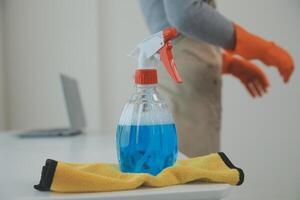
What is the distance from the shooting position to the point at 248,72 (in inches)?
60.0

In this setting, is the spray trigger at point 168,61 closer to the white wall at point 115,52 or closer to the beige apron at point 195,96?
the beige apron at point 195,96

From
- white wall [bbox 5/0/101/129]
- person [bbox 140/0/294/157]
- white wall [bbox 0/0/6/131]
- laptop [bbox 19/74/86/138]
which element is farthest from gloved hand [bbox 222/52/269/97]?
white wall [bbox 0/0/6/131]

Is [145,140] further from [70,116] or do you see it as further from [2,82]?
[2,82]

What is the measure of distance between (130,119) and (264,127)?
6.74 ft

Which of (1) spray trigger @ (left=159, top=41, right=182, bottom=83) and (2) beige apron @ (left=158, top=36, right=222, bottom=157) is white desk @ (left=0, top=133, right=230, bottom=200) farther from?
(2) beige apron @ (left=158, top=36, right=222, bottom=157)

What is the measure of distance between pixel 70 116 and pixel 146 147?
3.30 ft

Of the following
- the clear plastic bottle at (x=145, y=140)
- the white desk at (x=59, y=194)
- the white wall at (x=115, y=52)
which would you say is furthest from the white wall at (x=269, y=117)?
the clear plastic bottle at (x=145, y=140)

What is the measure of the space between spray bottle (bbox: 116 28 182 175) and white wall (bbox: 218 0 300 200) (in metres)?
1.94

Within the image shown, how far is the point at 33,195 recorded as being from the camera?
0.49 metres

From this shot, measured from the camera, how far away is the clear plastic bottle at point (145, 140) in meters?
0.57

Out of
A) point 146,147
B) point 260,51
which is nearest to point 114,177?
point 146,147

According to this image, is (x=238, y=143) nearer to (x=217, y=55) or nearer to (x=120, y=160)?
(x=217, y=55)

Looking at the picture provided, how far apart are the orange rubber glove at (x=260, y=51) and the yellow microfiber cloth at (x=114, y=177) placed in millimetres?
579

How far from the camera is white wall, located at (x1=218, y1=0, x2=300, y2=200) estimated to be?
249cm
